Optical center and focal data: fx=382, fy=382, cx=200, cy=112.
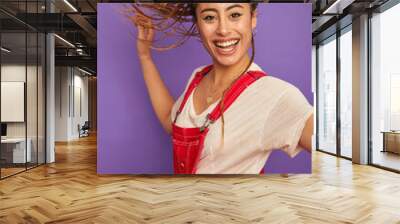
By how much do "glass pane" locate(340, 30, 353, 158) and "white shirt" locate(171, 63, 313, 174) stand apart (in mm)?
3311

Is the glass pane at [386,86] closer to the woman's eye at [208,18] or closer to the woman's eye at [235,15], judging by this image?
the woman's eye at [235,15]

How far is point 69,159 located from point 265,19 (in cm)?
591

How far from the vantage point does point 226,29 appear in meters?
6.47

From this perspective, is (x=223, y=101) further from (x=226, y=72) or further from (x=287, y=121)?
(x=287, y=121)

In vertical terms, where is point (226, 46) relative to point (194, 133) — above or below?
above

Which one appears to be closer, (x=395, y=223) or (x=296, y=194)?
(x=395, y=223)

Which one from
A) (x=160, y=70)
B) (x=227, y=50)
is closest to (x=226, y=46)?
(x=227, y=50)

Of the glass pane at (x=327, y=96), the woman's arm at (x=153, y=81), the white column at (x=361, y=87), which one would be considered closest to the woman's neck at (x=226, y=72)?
the woman's arm at (x=153, y=81)

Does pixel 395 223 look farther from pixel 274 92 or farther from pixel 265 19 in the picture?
pixel 265 19

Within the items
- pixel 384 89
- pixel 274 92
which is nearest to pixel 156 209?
pixel 274 92

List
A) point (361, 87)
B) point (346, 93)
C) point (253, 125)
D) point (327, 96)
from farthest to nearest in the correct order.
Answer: point (327, 96)
point (346, 93)
point (361, 87)
point (253, 125)

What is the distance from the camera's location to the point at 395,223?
154 inches

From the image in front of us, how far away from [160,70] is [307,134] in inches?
108

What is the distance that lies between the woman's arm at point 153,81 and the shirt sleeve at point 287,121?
5.54 ft
